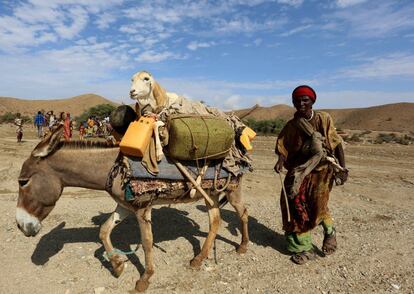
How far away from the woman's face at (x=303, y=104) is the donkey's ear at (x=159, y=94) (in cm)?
166

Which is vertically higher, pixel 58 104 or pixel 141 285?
pixel 58 104

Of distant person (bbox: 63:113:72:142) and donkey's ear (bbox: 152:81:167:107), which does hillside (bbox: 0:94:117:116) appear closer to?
distant person (bbox: 63:113:72:142)

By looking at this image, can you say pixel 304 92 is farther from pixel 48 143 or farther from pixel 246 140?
pixel 48 143

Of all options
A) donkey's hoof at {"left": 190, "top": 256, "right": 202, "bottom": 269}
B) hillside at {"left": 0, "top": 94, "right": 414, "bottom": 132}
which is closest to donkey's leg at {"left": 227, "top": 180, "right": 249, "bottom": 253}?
donkey's hoof at {"left": 190, "top": 256, "right": 202, "bottom": 269}

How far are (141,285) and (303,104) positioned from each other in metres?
2.90

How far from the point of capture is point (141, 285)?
13.0ft

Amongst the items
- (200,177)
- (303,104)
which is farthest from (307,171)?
(200,177)

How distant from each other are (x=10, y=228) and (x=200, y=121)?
355 cm

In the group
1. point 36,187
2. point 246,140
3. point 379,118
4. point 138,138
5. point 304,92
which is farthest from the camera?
point 379,118

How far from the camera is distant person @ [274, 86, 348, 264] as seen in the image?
4555mm

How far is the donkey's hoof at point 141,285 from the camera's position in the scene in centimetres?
395

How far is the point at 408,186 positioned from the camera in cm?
947

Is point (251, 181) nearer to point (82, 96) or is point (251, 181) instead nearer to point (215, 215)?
point (215, 215)

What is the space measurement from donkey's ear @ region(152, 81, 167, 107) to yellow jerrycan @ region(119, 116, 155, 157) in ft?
1.69
